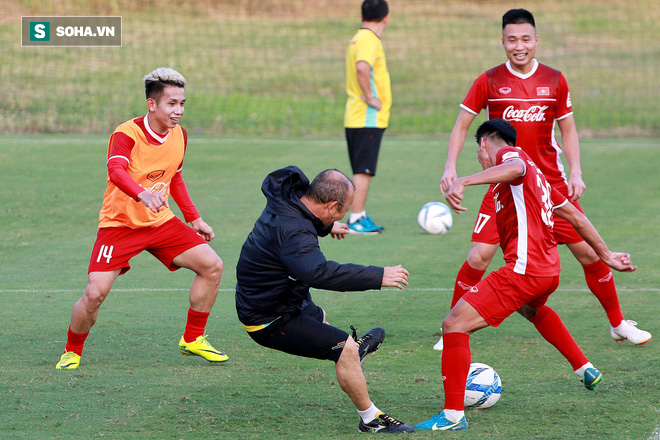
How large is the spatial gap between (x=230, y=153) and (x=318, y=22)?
1362 cm

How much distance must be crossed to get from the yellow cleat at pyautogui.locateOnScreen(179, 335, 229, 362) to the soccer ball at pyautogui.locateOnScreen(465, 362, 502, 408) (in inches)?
66.3

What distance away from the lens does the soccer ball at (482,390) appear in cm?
473

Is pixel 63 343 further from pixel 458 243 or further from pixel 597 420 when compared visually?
pixel 458 243

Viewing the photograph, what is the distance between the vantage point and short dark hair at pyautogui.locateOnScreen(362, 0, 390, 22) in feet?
32.8

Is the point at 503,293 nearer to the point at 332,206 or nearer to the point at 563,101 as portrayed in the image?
the point at 332,206

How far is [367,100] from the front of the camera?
10156mm

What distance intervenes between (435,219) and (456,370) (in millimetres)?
5283

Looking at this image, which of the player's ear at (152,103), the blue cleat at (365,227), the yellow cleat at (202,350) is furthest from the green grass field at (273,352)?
the player's ear at (152,103)

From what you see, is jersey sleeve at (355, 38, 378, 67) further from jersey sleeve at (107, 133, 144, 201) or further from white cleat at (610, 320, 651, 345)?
white cleat at (610, 320, 651, 345)

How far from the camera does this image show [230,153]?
1495 cm

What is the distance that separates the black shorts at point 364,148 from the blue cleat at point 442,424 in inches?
226

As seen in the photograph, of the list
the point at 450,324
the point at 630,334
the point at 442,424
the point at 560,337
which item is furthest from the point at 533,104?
the point at 442,424

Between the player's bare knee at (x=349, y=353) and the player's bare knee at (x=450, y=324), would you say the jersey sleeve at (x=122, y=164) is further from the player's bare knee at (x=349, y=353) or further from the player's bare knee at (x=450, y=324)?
the player's bare knee at (x=450, y=324)

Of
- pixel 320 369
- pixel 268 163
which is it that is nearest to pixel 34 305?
pixel 320 369
